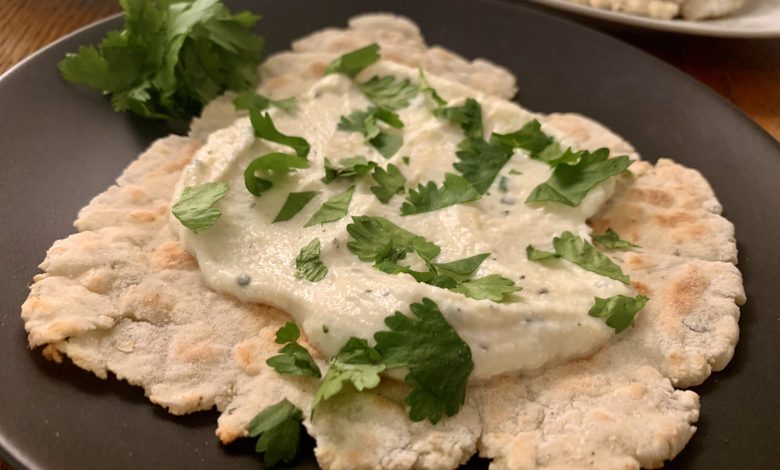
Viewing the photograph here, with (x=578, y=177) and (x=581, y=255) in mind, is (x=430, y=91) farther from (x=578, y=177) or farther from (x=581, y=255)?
(x=581, y=255)

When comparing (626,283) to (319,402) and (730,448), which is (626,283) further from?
(319,402)

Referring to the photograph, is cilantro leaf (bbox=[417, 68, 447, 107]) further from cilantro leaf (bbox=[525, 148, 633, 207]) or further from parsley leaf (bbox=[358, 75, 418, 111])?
cilantro leaf (bbox=[525, 148, 633, 207])

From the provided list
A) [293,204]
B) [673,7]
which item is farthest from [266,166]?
[673,7]

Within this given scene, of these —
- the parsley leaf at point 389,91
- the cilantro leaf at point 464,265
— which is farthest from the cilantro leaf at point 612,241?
the parsley leaf at point 389,91

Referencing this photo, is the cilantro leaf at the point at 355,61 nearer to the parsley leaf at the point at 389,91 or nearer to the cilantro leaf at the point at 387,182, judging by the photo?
the parsley leaf at the point at 389,91

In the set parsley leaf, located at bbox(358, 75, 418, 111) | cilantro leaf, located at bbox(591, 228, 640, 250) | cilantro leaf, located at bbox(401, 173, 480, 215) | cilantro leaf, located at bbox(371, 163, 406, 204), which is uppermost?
parsley leaf, located at bbox(358, 75, 418, 111)

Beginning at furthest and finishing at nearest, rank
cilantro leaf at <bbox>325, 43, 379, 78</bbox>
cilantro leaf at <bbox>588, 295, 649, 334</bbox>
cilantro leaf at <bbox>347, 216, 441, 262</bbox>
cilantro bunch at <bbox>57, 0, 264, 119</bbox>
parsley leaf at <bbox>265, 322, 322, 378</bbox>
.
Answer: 1. cilantro leaf at <bbox>325, 43, 379, 78</bbox>
2. cilantro bunch at <bbox>57, 0, 264, 119</bbox>
3. cilantro leaf at <bbox>347, 216, 441, 262</bbox>
4. cilantro leaf at <bbox>588, 295, 649, 334</bbox>
5. parsley leaf at <bbox>265, 322, 322, 378</bbox>

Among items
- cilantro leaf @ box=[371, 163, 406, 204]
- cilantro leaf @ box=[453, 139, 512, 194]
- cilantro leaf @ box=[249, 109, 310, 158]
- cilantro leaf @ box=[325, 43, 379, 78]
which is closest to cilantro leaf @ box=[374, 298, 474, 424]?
cilantro leaf @ box=[371, 163, 406, 204]
